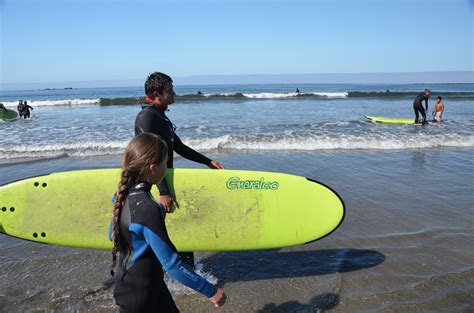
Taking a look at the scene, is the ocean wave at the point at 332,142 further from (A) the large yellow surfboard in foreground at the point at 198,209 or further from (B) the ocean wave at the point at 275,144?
(A) the large yellow surfboard in foreground at the point at 198,209

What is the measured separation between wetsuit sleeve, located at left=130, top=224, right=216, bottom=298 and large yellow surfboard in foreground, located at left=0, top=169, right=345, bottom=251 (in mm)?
1872

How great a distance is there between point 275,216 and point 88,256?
219 centimetres

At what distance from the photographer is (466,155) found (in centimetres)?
885

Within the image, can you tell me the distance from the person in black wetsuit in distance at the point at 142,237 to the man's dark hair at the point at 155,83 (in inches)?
49.7

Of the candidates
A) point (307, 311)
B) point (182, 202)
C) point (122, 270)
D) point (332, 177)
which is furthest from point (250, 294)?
point (332, 177)

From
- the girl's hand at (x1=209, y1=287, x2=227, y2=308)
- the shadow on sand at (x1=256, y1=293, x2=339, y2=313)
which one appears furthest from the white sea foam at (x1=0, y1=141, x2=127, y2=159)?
the girl's hand at (x1=209, y1=287, x2=227, y2=308)

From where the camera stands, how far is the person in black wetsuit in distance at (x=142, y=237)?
1.54m

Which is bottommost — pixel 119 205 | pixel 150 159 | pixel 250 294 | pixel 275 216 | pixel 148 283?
pixel 250 294

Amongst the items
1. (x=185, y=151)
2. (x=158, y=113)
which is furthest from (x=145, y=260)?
(x=185, y=151)

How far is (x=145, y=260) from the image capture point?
1662mm

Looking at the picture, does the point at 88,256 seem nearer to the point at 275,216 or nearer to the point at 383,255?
the point at 275,216

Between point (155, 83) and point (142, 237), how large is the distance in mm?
1587

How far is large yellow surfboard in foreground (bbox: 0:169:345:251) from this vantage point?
3461 mm

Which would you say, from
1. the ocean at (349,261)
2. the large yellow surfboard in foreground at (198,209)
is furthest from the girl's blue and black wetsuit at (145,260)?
the large yellow surfboard in foreground at (198,209)
